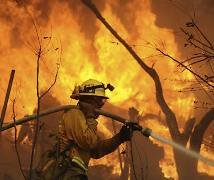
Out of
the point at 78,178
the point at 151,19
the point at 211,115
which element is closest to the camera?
the point at 78,178

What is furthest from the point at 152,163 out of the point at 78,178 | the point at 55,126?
the point at 78,178

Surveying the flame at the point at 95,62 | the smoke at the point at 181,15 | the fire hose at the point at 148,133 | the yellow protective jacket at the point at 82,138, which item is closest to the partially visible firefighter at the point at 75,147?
Result: the yellow protective jacket at the point at 82,138

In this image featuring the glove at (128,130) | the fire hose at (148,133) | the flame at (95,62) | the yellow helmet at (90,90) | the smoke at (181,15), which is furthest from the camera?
the smoke at (181,15)

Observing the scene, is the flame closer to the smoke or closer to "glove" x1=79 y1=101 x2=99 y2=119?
the smoke

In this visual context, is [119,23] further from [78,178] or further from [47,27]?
[78,178]

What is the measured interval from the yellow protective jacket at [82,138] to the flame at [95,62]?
1712cm

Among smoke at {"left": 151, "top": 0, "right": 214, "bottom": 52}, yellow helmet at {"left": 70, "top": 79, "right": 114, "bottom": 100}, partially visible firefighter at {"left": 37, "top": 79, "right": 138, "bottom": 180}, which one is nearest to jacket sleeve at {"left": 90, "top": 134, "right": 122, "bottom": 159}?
partially visible firefighter at {"left": 37, "top": 79, "right": 138, "bottom": 180}

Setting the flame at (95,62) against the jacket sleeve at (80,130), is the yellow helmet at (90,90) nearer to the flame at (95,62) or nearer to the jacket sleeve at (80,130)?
the jacket sleeve at (80,130)

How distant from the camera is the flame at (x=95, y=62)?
73.5 feet

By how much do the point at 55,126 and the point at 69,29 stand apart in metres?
5.01

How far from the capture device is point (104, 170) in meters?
22.0

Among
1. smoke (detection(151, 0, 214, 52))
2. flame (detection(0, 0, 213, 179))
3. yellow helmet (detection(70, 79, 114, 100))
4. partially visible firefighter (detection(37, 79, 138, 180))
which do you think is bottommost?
partially visible firefighter (detection(37, 79, 138, 180))

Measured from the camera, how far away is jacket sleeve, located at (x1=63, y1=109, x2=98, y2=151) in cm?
496

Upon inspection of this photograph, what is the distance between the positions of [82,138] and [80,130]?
0.30 ft
